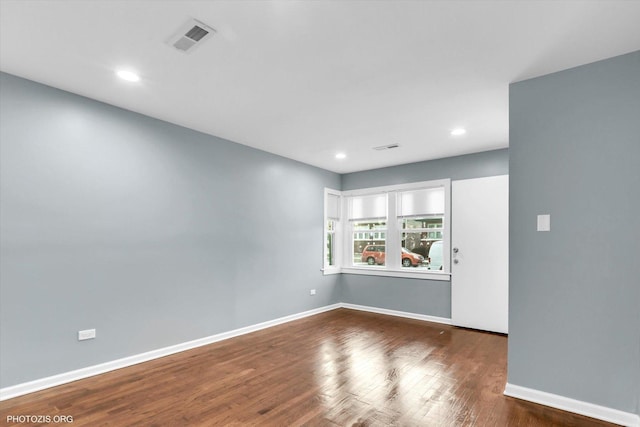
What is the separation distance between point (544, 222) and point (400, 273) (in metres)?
3.20

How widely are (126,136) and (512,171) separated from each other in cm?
383

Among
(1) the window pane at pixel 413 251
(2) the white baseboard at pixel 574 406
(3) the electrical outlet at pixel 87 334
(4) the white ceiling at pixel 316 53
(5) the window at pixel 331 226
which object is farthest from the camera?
(5) the window at pixel 331 226

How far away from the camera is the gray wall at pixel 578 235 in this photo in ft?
7.72

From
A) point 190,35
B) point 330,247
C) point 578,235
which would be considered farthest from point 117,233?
point 578,235

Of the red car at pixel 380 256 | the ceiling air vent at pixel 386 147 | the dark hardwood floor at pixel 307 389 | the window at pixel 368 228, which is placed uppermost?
the ceiling air vent at pixel 386 147

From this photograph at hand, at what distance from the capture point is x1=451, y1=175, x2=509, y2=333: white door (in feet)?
15.4

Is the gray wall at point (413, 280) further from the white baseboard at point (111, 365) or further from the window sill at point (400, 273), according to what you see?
the white baseboard at point (111, 365)

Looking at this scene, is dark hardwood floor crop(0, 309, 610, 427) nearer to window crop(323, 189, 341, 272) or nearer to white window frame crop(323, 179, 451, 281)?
white window frame crop(323, 179, 451, 281)

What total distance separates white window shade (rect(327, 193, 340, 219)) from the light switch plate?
4015mm

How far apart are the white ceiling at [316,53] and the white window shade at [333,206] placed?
2710 mm

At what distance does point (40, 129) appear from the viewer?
2918 millimetres

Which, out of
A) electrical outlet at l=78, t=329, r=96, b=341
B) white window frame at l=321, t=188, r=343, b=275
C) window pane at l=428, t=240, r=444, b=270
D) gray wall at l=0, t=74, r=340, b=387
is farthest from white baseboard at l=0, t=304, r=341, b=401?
window pane at l=428, t=240, r=444, b=270

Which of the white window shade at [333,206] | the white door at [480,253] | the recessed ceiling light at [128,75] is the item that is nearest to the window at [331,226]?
the white window shade at [333,206]

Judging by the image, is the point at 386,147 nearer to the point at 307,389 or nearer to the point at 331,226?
the point at 331,226
